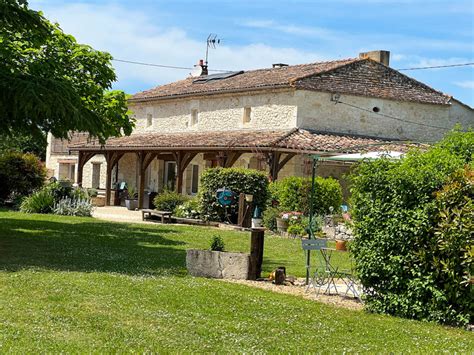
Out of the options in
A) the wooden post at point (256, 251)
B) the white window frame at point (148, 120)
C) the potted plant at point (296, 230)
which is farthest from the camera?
the white window frame at point (148, 120)

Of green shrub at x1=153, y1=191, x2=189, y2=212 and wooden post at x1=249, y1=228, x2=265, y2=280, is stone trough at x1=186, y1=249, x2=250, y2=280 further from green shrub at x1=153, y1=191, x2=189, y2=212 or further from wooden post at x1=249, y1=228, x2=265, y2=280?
green shrub at x1=153, y1=191, x2=189, y2=212

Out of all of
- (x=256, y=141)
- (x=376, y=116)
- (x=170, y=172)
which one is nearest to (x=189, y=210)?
(x=256, y=141)

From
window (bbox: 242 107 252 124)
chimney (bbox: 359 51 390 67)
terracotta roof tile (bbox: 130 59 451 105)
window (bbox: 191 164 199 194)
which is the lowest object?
window (bbox: 191 164 199 194)

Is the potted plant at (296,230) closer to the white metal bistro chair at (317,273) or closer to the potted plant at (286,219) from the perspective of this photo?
the potted plant at (286,219)

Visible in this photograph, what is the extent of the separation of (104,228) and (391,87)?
16037 mm

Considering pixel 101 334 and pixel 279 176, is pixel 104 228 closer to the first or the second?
pixel 279 176

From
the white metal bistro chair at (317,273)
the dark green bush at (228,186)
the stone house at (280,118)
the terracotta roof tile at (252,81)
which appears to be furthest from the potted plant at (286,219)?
the white metal bistro chair at (317,273)

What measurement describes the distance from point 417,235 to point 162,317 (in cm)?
A: 340

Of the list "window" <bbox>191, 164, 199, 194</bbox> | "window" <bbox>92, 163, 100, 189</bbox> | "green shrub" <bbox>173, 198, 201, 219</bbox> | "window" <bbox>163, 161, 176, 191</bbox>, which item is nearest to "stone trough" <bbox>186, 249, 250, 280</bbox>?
"green shrub" <bbox>173, 198, 201, 219</bbox>

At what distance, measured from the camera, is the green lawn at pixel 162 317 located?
7.97m

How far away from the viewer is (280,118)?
102 ft

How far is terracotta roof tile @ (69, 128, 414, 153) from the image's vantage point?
27.4m

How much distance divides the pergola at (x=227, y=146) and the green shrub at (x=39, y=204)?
9.44 ft

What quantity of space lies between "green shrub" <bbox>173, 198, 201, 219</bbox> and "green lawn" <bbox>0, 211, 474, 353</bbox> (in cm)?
1132
